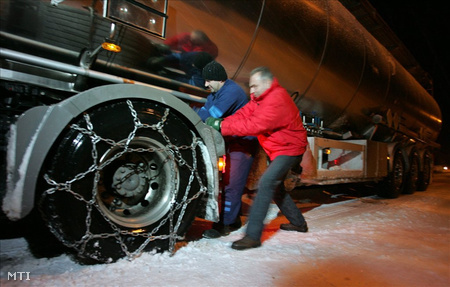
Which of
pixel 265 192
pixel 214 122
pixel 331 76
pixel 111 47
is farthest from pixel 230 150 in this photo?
pixel 331 76

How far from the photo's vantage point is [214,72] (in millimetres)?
2416

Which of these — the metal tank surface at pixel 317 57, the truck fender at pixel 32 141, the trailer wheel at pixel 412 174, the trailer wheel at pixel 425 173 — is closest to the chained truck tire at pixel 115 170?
the truck fender at pixel 32 141

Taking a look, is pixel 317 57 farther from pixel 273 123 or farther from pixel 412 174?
pixel 412 174

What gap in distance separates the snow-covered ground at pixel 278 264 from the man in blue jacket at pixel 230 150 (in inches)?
7.4

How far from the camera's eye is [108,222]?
1.77 meters

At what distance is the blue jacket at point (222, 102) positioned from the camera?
8.17 ft

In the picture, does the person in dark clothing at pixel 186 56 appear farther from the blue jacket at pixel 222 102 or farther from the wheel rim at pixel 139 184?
the wheel rim at pixel 139 184

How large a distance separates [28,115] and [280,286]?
5.81 feet

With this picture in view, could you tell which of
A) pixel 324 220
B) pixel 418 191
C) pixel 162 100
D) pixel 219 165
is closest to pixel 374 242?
pixel 324 220

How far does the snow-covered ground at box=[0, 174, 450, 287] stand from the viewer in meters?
1.68

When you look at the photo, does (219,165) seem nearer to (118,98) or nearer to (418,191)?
(118,98)

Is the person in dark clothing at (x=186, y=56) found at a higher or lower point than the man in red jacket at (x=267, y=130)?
higher

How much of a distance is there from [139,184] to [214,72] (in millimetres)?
1137

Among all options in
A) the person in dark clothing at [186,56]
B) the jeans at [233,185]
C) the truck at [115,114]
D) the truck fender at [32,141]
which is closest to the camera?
the truck fender at [32,141]
